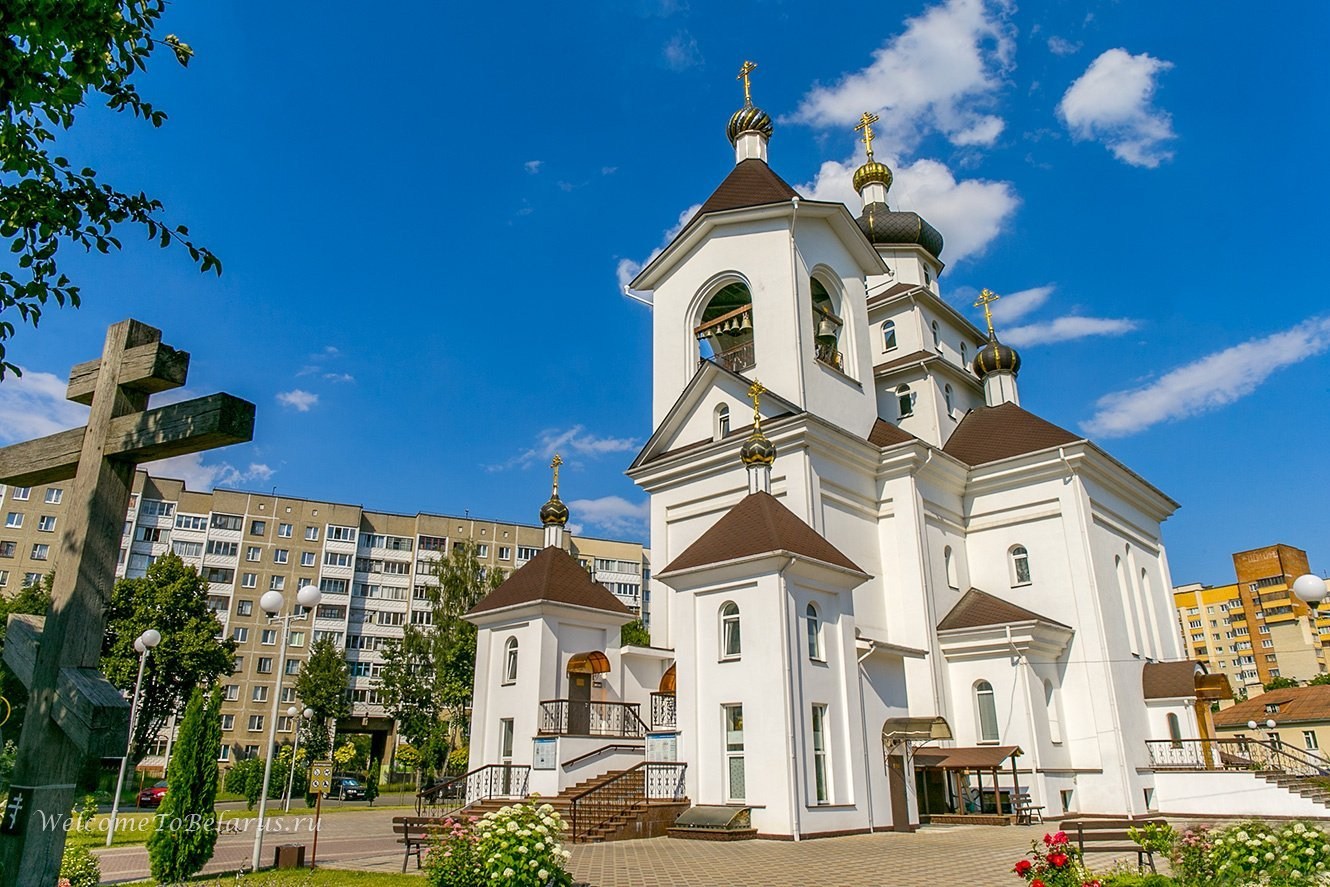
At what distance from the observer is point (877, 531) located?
72.7 feet

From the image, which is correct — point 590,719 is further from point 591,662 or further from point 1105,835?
point 1105,835

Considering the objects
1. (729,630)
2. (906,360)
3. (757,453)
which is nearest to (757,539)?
(729,630)

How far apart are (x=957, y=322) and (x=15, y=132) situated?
29.4m

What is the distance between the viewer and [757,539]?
16109 mm

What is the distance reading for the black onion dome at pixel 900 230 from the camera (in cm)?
3169

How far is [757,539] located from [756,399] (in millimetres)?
4601

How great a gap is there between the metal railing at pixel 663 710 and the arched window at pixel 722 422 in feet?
23.2

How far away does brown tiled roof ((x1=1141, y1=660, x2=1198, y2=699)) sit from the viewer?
2191 centimetres

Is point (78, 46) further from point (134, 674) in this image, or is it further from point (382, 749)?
point (382, 749)

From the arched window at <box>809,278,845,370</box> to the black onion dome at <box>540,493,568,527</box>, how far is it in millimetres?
7932

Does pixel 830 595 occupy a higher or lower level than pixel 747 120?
lower

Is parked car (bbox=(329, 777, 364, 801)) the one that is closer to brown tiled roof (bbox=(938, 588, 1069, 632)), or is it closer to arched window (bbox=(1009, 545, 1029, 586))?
brown tiled roof (bbox=(938, 588, 1069, 632))

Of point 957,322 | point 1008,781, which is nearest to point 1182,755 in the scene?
point 1008,781

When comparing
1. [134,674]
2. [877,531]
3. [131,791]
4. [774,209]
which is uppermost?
[774,209]
